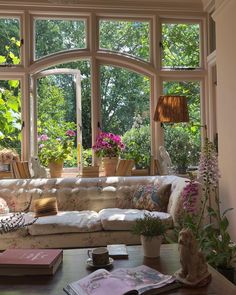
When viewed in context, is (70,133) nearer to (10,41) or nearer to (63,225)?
(10,41)

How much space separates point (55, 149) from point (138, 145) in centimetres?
118

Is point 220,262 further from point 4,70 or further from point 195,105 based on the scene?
point 4,70

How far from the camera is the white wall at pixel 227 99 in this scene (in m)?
3.71

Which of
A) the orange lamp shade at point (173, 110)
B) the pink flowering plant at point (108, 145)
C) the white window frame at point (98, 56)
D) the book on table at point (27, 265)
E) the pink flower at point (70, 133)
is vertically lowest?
the book on table at point (27, 265)

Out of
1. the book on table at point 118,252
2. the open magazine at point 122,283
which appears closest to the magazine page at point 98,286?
the open magazine at point 122,283

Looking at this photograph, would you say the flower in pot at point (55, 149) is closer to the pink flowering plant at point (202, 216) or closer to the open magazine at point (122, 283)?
the pink flowering plant at point (202, 216)

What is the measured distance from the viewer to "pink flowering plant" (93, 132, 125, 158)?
15.3ft

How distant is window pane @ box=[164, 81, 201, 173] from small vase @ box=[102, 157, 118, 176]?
87 cm

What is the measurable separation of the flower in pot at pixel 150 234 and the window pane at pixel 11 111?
323 cm

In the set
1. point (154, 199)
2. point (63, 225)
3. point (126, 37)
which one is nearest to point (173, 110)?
point (154, 199)

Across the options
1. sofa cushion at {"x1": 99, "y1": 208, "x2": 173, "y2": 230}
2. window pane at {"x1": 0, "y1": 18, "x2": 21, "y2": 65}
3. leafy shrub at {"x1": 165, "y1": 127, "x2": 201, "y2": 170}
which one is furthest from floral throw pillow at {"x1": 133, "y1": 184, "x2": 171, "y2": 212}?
window pane at {"x1": 0, "y1": 18, "x2": 21, "y2": 65}

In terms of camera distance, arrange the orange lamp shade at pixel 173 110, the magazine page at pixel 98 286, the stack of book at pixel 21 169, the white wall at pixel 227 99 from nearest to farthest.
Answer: the magazine page at pixel 98 286
the white wall at pixel 227 99
the orange lamp shade at pixel 173 110
the stack of book at pixel 21 169

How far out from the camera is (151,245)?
6.56 feet

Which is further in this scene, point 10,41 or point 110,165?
point 10,41
